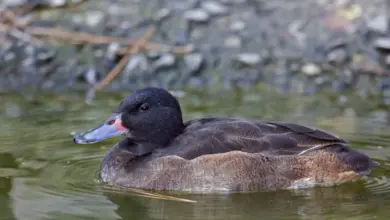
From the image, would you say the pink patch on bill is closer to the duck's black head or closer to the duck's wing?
the duck's black head

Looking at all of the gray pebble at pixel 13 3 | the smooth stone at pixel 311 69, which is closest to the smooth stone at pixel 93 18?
the gray pebble at pixel 13 3

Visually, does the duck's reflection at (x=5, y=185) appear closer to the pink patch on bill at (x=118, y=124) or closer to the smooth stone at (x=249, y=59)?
the pink patch on bill at (x=118, y=124)

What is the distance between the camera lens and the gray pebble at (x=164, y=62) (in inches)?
402

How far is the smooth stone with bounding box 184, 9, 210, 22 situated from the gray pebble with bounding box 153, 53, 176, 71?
2.51 ft

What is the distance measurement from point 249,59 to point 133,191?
15.1ft

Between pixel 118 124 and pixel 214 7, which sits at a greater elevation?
pixel 214 7

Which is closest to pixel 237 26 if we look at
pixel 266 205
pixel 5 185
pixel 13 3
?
pixel 13 3

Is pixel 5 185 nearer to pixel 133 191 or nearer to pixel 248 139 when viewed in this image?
pixel 133 191

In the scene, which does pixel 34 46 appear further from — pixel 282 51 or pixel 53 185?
pixel 53 185

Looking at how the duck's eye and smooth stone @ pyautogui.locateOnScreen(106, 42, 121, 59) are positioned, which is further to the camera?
smooth stone @ pyautogui.locateOnScreen(106, 42, 121, 59)

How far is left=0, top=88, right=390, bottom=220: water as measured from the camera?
17.4 feet

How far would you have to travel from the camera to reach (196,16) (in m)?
10.8

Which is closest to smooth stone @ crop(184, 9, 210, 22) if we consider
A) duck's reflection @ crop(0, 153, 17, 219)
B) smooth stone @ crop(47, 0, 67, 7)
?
smooth stone @ crop(47, 0, 67, 7)

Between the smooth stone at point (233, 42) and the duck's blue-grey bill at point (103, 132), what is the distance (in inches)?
174
